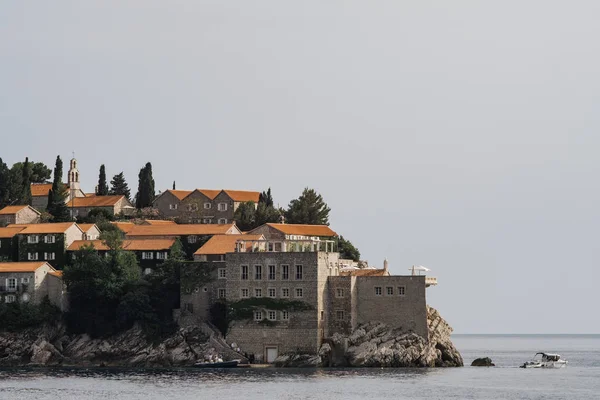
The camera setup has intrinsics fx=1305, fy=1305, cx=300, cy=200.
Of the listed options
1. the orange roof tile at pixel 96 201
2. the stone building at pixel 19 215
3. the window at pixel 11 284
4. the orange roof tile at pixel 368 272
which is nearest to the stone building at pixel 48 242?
the window at pixel 11 284

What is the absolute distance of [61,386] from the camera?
8781 centimetres

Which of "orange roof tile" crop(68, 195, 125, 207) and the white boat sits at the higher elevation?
"orange roof tile" crop(68, 195, 125, 207)

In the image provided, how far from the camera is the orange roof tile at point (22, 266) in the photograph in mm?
107188

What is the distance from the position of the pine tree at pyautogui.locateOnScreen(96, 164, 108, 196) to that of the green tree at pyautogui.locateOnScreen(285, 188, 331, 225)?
27265 mm

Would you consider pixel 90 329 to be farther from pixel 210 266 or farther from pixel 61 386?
pixel 61 386

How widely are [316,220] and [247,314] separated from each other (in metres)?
31.9

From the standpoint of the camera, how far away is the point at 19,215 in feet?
429

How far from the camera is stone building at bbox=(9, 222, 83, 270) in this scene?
373 ft

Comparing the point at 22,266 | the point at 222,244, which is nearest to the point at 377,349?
the point at 222,244

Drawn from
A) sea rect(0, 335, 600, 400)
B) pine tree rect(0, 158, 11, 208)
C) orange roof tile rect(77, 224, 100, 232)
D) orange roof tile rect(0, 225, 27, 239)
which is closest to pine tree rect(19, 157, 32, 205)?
pine tree rect(0, 158, 11, 208)

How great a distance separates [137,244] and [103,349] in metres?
11.8

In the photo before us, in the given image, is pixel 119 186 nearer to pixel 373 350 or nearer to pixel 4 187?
pixel 4 187

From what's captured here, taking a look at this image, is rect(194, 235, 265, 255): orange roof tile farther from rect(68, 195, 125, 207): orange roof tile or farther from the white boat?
rect(68, 195, 125, 207): orange roof tile

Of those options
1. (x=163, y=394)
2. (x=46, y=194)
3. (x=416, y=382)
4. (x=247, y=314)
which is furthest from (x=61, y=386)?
(x=46, y=194)
